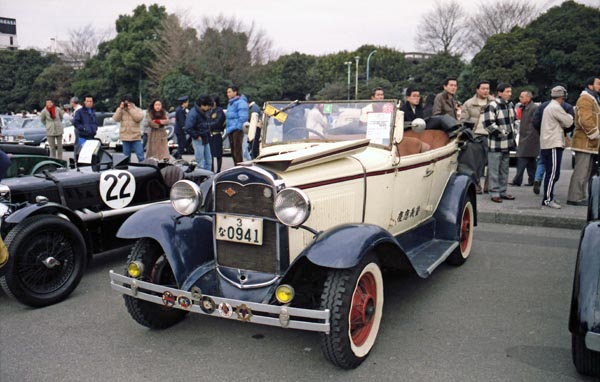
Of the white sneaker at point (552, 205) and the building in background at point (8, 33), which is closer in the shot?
the white sneaker at point (552, 205)

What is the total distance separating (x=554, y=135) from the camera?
7391 mm

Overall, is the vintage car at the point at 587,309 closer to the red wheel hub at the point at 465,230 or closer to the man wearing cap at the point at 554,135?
the red wheel hub at the point at 465,230

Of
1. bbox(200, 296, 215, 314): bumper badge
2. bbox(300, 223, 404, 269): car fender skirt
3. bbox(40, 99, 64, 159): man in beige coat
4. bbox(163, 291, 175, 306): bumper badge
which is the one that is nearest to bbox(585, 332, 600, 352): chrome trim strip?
bbox(300, 223, 404, 269): car fender skirt

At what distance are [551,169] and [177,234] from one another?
6.00m

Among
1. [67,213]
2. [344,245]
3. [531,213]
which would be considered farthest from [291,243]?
[531,213]

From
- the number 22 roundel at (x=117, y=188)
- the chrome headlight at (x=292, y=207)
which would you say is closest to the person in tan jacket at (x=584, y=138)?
the chrome headlight at (x=292, y=207)

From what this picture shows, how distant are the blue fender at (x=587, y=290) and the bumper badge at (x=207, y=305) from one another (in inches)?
81.2

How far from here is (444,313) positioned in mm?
4074

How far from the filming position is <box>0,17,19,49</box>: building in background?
5409 cm

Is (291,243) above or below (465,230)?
above

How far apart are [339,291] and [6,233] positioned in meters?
3.09

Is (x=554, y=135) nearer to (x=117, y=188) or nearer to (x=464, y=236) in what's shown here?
(x=464, y=236)

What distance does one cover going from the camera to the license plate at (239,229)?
11.0ft

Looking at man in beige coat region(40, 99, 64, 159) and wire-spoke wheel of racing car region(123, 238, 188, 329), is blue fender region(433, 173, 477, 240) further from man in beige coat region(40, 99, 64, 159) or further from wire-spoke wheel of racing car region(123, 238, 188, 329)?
man in beige coat region(40, 99, 64, 159)
